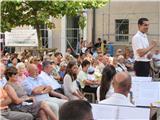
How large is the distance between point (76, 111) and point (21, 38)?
16.0 metres

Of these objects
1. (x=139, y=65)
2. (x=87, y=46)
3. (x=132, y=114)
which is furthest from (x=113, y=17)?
(x=132, y=114)

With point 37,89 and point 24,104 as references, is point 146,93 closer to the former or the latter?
point 24,104

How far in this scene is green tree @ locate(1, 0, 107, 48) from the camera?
1557 cm

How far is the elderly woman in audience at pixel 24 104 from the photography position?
21.5ft

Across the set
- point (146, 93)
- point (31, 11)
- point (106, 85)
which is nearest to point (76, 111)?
point (146, 93)

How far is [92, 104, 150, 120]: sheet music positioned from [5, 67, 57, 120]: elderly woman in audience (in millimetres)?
2853

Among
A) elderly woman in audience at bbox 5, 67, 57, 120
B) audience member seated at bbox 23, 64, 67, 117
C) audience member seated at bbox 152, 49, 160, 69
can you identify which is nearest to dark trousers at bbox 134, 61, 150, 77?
audience member seated at bbox 23, 64, 67, 117

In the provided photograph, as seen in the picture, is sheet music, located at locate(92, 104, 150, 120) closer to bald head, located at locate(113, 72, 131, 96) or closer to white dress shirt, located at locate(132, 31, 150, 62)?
bald head, located at locate(113, 72, 131, 96)

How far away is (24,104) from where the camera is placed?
6609 mm

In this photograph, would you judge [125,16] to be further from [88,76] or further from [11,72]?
[11,72]

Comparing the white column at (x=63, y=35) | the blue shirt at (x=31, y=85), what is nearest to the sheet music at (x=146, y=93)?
the blue shirt at (x=31, y=85)

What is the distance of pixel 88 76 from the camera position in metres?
9.41

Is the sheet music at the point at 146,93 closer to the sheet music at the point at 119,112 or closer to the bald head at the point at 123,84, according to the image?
the bald head at the point at 123,84

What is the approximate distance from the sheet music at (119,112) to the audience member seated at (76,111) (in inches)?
38.5
